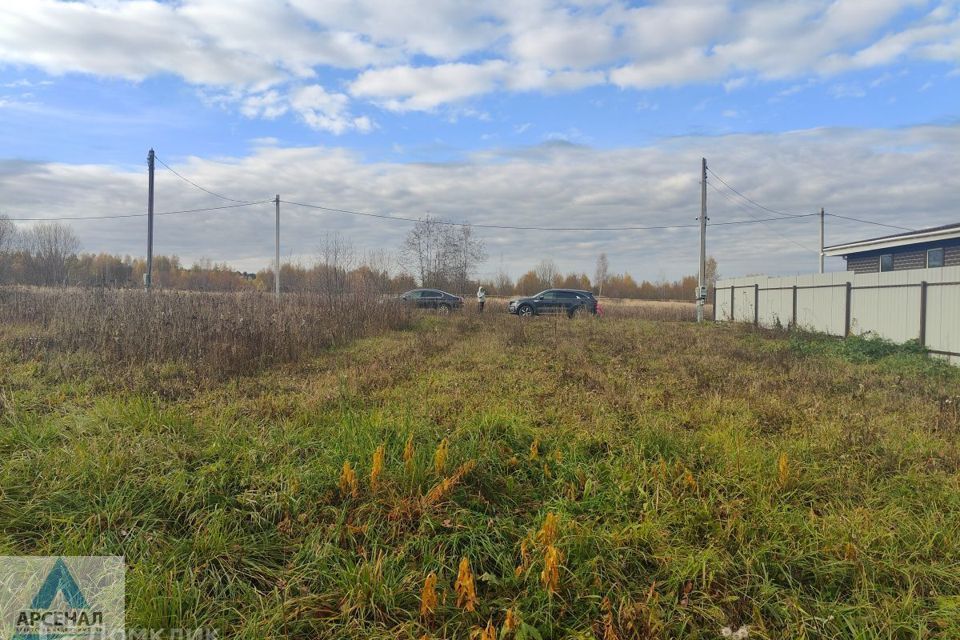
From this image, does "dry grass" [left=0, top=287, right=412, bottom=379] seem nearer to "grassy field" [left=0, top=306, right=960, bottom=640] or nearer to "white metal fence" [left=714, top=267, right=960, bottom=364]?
"grassy field" [left=0, top=306, right=960, bottom=640]

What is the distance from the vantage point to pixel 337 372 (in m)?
7.56

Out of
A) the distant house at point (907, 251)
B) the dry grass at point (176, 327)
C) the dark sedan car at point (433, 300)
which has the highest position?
the distant house at point (907, 251)

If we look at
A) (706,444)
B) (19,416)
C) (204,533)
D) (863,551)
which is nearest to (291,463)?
(204,533)

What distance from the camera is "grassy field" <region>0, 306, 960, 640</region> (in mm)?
2469

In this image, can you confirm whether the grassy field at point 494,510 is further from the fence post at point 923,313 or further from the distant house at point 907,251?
the distant house at point 907,251

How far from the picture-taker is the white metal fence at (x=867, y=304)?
1020cm

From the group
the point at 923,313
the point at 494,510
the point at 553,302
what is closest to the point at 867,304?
the point at 923,313

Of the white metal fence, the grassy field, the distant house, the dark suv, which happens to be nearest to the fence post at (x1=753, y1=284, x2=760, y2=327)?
the white metal fence

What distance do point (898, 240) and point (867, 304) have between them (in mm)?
9917

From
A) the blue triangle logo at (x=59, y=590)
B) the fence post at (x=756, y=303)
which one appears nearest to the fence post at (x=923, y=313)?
the fence post at (x=756, y=303)

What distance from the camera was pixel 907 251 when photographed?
64.4 ft

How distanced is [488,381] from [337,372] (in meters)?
2.44

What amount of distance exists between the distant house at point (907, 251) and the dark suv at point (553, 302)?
10.8 meters

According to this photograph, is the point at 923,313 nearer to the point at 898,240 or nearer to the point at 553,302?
the point at 898,240
